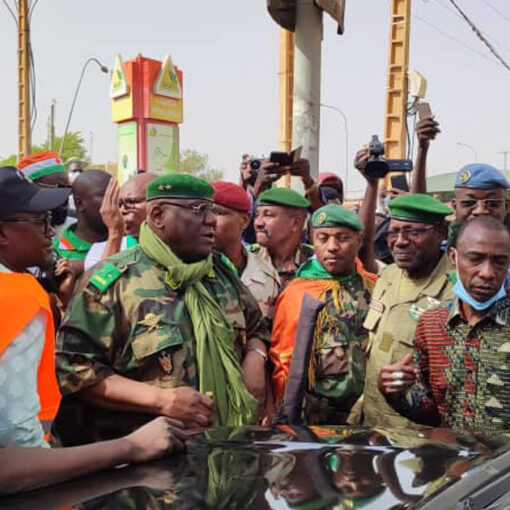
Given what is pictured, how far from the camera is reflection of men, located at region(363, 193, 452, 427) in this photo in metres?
3.17

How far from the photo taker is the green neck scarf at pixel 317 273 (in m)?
3.66

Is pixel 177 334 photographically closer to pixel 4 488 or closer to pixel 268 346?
pixel 268 346

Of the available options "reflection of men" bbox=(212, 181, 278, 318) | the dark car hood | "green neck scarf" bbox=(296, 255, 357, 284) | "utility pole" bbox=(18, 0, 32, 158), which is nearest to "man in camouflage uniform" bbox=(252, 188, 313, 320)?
"reflection of men" bbox=(212, 181, 278, 318)

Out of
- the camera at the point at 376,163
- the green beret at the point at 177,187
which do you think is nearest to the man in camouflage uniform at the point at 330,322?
the camera at the point at 376,163

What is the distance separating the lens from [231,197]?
3.90 m

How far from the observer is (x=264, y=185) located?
4957 millimetres

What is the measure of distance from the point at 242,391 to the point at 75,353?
27.1 inches

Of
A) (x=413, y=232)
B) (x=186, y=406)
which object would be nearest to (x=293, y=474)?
(x=186, y=406)

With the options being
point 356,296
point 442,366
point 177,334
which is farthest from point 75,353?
point 356,296

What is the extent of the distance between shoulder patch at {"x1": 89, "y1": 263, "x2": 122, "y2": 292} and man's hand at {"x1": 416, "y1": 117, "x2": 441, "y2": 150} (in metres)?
2.43

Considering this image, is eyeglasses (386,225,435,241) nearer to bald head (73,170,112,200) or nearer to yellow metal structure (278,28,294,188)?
bald head (73,170,112,200)

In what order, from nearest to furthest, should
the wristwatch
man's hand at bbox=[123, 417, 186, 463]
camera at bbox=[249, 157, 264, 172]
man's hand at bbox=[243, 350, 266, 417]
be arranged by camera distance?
man's hand at bbox=[123, 417, 186, 463] < man's hand at bbox=[243, 350, 266, 417] < the wristwatch < camera at bbox=[249, 157, 264, 172]

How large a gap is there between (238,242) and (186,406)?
1.59 m

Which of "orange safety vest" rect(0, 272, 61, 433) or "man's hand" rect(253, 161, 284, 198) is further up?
"man's hand" rect(253, 161, 284, 198)
